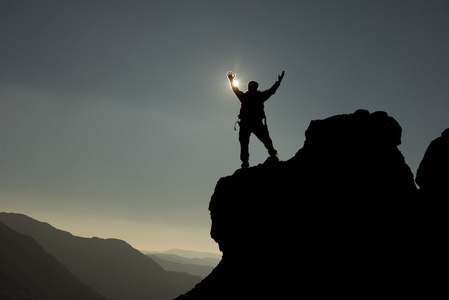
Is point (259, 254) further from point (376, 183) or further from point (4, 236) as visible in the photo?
point (4, 236)

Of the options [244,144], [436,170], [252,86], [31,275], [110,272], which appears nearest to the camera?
[436,170]

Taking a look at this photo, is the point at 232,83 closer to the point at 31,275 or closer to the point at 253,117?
the point at 253,117

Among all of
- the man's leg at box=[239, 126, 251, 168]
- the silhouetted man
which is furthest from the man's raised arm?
the man's leg at box=[239, 126, 251, 168]

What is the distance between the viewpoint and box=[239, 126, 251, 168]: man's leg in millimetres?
11164

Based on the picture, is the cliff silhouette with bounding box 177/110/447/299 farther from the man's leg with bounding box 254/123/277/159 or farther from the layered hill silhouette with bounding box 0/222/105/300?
the layered hill silhouette with bounding box 0/222/105/300

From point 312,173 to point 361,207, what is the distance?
1.71 m

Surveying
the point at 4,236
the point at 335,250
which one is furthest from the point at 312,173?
the point at 4,236

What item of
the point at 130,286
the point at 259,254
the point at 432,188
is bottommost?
the point at 130,286

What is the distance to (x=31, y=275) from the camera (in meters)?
124

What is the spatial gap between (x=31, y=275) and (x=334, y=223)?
162 meters

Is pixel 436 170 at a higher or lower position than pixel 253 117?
lower

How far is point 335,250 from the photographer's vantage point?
6594 millimetres

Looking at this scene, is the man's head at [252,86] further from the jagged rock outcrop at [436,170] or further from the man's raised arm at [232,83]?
the jagged rock outcrop at [436,170]

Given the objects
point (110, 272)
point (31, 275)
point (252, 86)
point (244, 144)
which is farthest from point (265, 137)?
point (110, 272)
